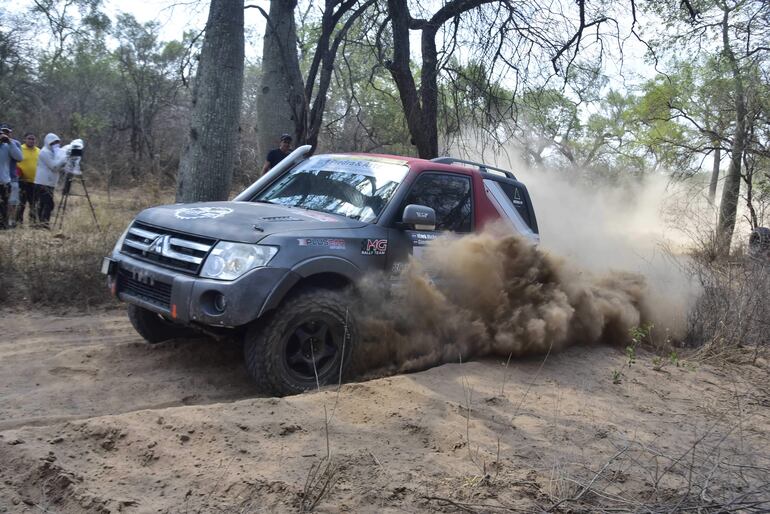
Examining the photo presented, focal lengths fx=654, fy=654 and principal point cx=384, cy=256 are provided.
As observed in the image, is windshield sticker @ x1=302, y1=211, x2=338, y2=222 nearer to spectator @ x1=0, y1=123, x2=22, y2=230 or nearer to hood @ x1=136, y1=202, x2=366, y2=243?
hood @ x1=136, y1=202, x2=366, y2=243

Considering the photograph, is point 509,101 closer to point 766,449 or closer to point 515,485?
point 766,449

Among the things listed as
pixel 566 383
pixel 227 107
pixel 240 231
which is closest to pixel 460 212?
pixel 566 383

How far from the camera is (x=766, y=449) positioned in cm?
397

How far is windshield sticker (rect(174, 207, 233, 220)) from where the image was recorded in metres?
4.72

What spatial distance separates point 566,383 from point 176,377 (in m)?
2.94

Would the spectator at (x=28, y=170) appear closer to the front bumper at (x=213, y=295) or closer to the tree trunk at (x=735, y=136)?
the front bumper at (x=213, y=295)

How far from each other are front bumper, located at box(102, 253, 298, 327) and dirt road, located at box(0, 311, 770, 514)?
557 mm

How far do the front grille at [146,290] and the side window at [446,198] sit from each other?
6.45ft

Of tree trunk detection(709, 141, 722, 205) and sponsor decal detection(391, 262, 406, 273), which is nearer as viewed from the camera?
sponsor decal detection(391, 262, 406, 273)

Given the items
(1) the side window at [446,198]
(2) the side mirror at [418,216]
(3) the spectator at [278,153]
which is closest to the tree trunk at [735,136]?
(3) the spectator at [278,153]

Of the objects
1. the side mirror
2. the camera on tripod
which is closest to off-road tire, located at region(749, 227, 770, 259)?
the side mirror

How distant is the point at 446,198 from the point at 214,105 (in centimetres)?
362

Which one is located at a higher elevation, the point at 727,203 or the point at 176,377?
the point at 727,203

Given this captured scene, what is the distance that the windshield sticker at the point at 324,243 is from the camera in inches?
176
